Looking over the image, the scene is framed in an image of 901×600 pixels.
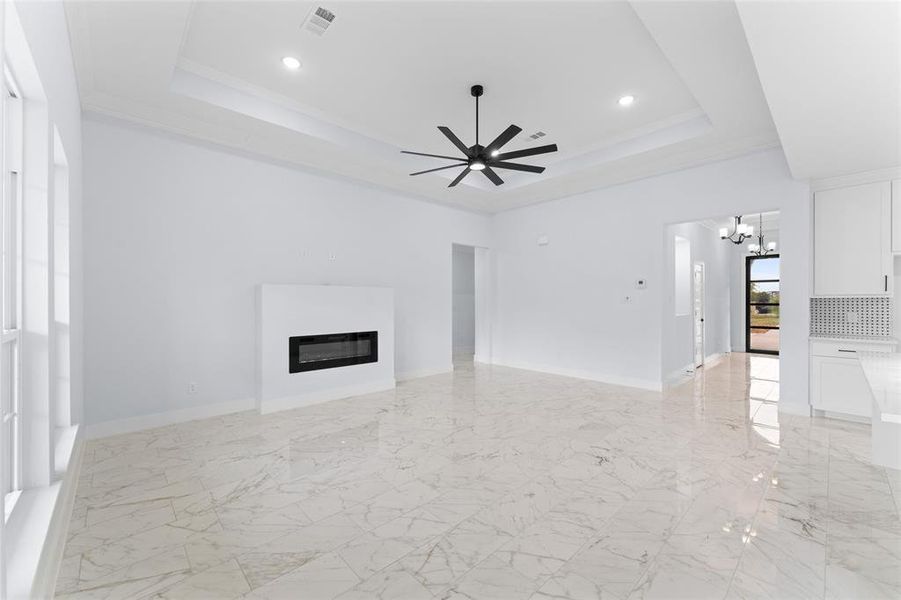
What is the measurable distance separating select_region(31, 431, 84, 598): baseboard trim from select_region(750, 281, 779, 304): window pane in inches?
471

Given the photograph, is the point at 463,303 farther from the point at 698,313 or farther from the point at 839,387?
the point at 839,387

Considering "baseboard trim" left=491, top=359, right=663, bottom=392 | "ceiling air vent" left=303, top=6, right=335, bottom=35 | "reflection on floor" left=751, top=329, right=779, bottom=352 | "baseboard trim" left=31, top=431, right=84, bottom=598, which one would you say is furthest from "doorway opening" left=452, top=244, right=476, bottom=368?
"baseboard trim" left=31, top=431, right=84, bottom=598

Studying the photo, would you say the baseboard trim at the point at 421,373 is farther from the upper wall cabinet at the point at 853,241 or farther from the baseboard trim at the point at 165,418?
the upper wall cabinet at the point at 853,241

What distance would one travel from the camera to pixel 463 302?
10.0 meters

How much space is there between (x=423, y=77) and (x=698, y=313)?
6.78 meters

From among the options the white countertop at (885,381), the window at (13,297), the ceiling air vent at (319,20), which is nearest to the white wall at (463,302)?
the ceiling air vent at (319,20)

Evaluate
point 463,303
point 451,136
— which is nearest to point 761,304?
point 463,303

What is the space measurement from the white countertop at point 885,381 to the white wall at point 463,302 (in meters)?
7.23

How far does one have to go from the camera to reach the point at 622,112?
4.45m

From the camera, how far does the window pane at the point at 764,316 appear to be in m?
9.86

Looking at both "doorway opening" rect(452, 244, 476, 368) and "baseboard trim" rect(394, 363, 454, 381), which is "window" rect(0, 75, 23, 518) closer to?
"baseboard trim" rect(394, 363, 454, 381)

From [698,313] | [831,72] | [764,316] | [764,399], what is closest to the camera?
[831,72]

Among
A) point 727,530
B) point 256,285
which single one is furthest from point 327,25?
point 727,530

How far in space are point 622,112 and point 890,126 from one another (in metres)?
2.05
